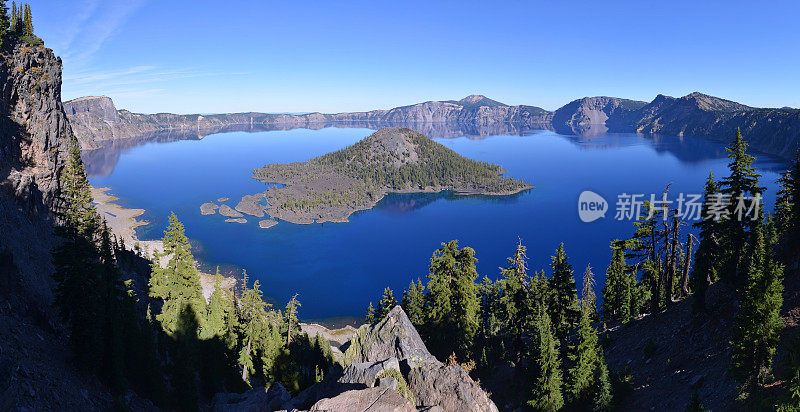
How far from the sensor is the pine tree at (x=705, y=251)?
111 feet

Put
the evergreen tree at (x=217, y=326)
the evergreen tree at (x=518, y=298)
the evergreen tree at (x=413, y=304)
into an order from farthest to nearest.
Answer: the evergreen tree at (x=413, y=304), the evergreen tree at (x=217, y=326), the evergreen tree at (x=518, y=298)

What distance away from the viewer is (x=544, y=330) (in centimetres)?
3080

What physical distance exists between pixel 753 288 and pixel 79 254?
4774 centimetres

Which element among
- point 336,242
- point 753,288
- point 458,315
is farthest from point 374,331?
point 336,242

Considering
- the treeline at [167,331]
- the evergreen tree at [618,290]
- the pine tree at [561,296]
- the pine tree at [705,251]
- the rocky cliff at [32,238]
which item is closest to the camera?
the rocky cliff at [32,238]

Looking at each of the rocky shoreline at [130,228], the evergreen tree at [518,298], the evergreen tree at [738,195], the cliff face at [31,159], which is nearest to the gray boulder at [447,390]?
the evergreen tree at [518,298]

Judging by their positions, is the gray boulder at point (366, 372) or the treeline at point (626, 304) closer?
the gray boulder at point (366, 372)

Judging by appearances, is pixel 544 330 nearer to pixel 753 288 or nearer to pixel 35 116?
pixel 753 288

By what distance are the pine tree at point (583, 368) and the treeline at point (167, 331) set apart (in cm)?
2506

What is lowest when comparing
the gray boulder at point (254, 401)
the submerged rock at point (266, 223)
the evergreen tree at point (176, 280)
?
the submerged rock at point (266, 223)

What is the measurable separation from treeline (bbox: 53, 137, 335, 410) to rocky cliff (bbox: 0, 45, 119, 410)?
77.9 inches

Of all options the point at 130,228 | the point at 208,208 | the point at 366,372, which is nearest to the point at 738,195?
the point at 366,372

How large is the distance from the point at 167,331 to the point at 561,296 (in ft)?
141

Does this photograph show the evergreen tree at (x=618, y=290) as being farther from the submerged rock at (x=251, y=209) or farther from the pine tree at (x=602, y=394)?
the submerged rock at (x=251, y=209)
